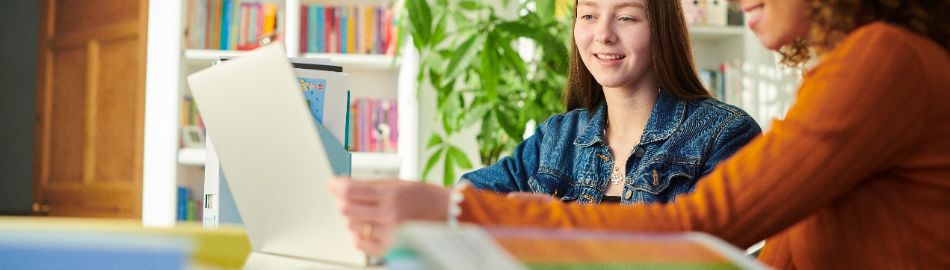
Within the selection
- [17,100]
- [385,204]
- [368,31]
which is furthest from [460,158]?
[385,204]

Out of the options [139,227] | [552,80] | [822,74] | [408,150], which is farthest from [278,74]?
[408,150]

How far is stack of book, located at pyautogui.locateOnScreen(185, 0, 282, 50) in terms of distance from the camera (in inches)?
158

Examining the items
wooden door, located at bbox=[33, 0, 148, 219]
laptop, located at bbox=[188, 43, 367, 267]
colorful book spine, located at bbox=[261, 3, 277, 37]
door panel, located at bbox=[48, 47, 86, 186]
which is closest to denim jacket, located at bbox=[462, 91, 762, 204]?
laptop, located at bbox=[188, 43, 367, 267]

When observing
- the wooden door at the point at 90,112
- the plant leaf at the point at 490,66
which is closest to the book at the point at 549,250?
the plant leaf at the point at 490,66

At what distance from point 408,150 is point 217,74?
2930 millimetres

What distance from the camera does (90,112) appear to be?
441 centimetres

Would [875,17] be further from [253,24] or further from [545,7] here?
[253,24]

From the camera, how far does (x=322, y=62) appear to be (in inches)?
60.1

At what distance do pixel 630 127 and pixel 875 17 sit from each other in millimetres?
795

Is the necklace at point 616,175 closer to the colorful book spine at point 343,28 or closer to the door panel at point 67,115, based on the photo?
the colorful book spine at point 343,28

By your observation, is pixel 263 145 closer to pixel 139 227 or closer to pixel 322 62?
pixel 139 227

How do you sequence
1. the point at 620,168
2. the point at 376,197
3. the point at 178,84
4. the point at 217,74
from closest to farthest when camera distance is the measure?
the point at 376,197 → the point at 217,74 → the point at 620,168 → the point at 178,84

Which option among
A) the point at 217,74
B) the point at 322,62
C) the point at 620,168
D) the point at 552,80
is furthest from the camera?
the point at 552,80

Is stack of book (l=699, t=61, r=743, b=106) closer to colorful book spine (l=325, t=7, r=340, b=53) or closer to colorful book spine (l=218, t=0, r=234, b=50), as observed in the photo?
colorful book spine (l=325, t=7, r=340, b=53)
